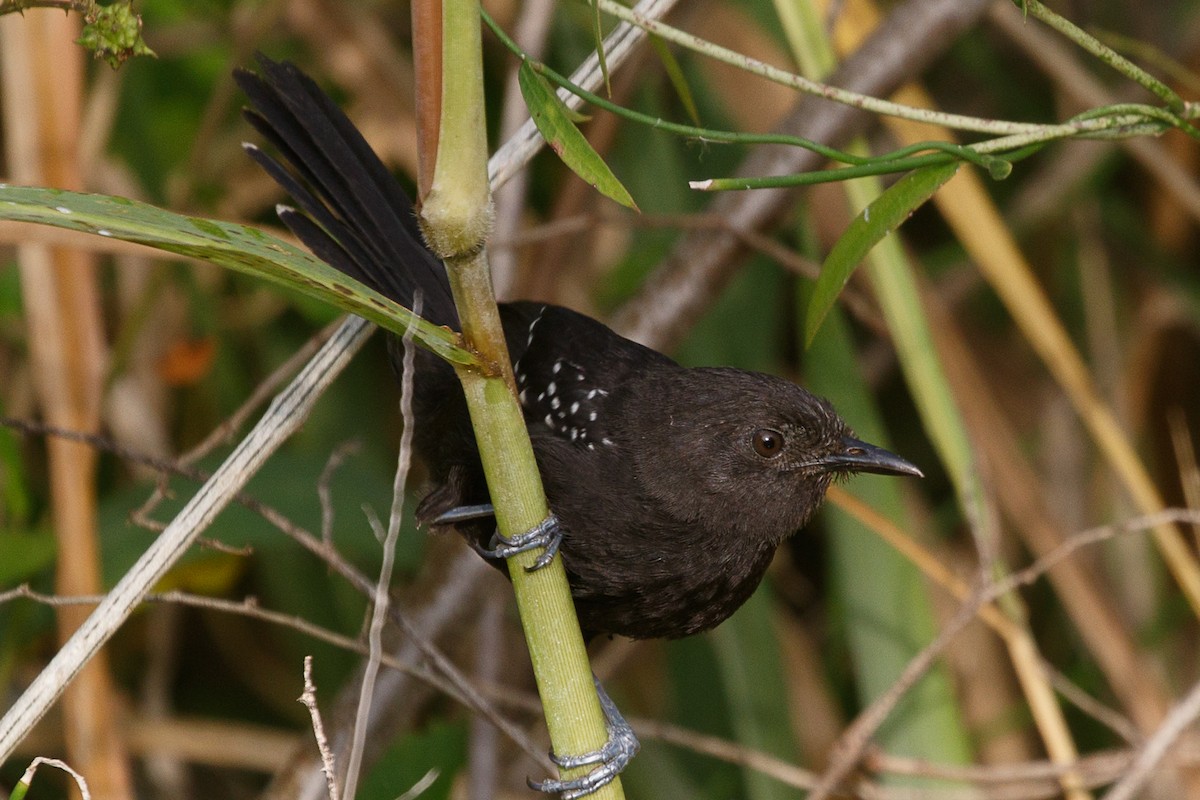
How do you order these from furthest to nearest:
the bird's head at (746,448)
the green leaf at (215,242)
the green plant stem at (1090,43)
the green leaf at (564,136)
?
the bird's head at (746,448), the green plant stem at (1090,43), the green leaf at (564,136), the green leaf at (215,242)

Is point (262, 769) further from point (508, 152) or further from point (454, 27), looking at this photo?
point (454, 27)

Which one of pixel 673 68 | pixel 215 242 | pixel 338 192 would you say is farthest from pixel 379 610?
pixel 338 192

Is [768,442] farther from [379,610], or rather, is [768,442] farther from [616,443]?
[379,610]

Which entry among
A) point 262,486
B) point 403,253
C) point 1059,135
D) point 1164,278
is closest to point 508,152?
point 403,253

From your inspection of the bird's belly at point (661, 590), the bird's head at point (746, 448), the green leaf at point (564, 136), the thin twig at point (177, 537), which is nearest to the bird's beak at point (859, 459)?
the bird's head at point (746, 448)

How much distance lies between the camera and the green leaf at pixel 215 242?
1.30 metres

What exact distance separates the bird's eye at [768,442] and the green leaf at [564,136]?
3.21 feet

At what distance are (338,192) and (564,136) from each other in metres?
1.08

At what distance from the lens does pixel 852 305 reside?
303 centimetres

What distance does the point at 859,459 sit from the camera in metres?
2.36

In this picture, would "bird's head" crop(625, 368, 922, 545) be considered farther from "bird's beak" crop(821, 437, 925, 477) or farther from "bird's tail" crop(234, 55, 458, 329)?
"bird's tail" crop(234, 55, 458, 329)

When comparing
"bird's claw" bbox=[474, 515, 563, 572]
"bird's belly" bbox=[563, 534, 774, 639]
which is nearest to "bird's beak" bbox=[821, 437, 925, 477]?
"bird's belly" bbox=[563, 534, 774, 639]

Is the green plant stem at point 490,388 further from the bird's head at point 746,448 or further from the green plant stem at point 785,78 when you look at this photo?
the bird's head at point 746,448

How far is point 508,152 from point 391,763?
119 centimetres
